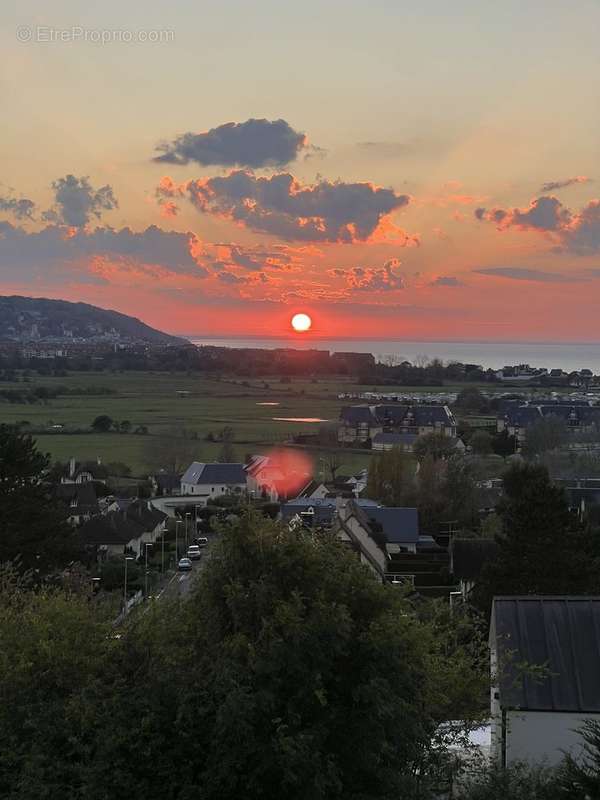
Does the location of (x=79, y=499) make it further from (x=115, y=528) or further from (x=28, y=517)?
(x=28, y=517)

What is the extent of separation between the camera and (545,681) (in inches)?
412

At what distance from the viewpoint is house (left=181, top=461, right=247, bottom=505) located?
51.6 meters

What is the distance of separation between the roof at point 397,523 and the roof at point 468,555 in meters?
6.53

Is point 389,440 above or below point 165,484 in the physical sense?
above

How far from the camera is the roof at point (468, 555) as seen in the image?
85.1 ft

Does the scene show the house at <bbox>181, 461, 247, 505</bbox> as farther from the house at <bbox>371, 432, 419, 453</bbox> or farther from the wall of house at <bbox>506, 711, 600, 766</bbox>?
the wall of house at <bbox>506, 711, 600, 766</bbox>

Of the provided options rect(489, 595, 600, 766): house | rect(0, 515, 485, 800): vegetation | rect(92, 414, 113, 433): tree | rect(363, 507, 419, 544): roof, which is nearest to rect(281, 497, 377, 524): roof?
rect(363, 507, 419, 544): roof

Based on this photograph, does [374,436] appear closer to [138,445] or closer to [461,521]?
[138,445]

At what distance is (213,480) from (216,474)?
1.60 ft

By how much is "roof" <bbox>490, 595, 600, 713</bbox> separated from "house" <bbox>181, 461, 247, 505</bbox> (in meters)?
40.2

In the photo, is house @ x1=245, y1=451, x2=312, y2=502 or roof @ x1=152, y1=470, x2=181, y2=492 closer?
house @ x1=245, y1=451, x2=312, y2=502

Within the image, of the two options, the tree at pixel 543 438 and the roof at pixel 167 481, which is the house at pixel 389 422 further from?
the roof at pixel 167 481

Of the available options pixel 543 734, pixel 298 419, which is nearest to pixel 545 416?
pixel 298 419

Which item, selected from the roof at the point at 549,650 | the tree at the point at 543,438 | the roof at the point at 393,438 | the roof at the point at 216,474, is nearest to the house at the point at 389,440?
the roof at the point at 393,438
